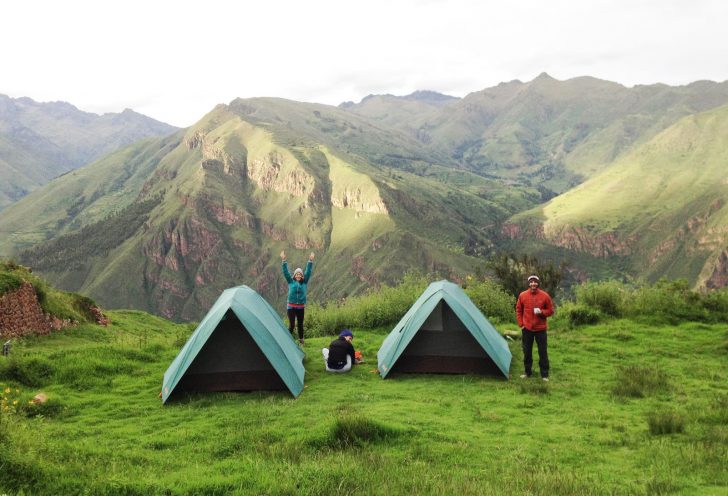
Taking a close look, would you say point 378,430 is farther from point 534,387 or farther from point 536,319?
point 536,319

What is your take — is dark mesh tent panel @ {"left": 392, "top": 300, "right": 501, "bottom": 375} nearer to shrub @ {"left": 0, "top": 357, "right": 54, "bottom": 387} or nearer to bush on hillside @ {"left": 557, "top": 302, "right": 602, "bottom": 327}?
bush on hillside @ {"left": 557, "top": 302, "right": 602, "bottom": 327}

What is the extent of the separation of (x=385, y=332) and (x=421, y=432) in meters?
12.8

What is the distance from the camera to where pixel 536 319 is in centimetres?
1350

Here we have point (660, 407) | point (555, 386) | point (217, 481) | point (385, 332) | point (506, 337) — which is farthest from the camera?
point (385, 332)

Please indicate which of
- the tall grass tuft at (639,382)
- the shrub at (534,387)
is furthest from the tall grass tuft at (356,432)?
the tall grass tuft at (639,382)

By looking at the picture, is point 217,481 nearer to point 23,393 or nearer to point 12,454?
point 12,454

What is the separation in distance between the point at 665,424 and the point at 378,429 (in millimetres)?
5677

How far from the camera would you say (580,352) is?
16.8 m

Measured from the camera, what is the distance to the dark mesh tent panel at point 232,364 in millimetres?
12867

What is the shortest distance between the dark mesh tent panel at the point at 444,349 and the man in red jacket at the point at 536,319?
1356 millimetres

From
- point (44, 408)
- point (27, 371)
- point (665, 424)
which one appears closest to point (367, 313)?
point (27, 371)

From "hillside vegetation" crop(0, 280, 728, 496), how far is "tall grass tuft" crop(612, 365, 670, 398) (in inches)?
1.9

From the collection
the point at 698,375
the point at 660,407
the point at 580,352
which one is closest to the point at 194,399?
the point at 660,407

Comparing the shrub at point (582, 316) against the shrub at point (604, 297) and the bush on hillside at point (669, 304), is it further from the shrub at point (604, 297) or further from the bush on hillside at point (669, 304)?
the bush on hillside at point (669, 304)
